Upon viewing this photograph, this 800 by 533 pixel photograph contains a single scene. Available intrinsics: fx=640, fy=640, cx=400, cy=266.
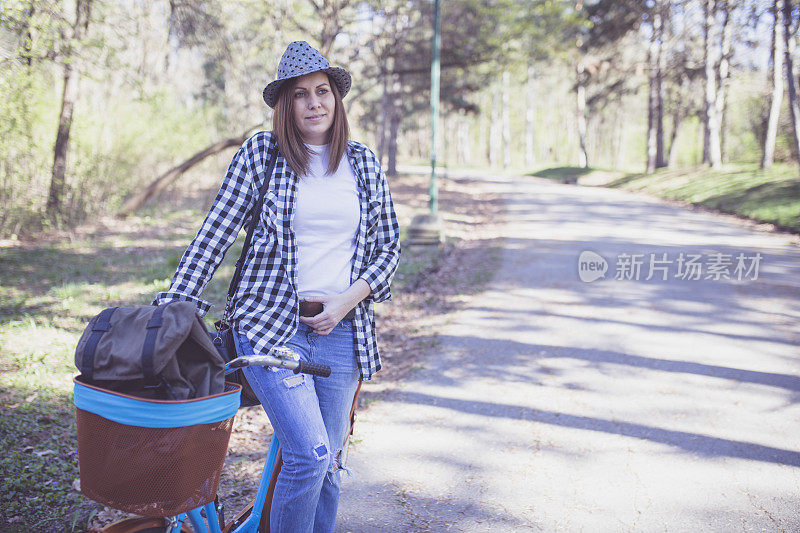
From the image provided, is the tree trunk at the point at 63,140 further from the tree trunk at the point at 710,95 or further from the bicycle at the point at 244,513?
the tree trunk at the point at 710,95

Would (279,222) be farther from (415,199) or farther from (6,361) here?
(415,199)

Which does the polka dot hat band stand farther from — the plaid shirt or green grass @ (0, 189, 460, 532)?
green grass @ (0, 189, 460, 532)

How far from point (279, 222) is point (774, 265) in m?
10.4

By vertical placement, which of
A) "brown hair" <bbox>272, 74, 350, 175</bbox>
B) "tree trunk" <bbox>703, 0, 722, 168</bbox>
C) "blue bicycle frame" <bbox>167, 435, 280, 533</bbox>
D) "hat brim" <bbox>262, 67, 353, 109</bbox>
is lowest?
"blue bicycle frame" <bbox>167, 435, 280, 533</bbox>

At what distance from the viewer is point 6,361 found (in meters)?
5.55

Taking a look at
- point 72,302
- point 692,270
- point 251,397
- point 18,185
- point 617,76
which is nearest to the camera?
point 251,397

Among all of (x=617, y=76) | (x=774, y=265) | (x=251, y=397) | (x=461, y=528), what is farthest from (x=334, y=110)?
(x=617, y=76)

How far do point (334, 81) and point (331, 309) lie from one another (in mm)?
986

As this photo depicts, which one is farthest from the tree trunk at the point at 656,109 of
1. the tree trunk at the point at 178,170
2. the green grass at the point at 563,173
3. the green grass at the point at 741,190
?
the tree trunk at the point at 178,170

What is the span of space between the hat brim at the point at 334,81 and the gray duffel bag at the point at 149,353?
1.13m

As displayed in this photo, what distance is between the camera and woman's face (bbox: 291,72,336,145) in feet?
8.46

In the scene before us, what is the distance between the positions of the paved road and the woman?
53.2 inches

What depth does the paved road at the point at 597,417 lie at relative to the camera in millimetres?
3691

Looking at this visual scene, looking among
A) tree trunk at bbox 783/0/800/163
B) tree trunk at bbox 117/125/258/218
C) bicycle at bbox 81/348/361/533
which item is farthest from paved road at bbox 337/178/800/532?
tree trunk at bbox 783/0/800/163
